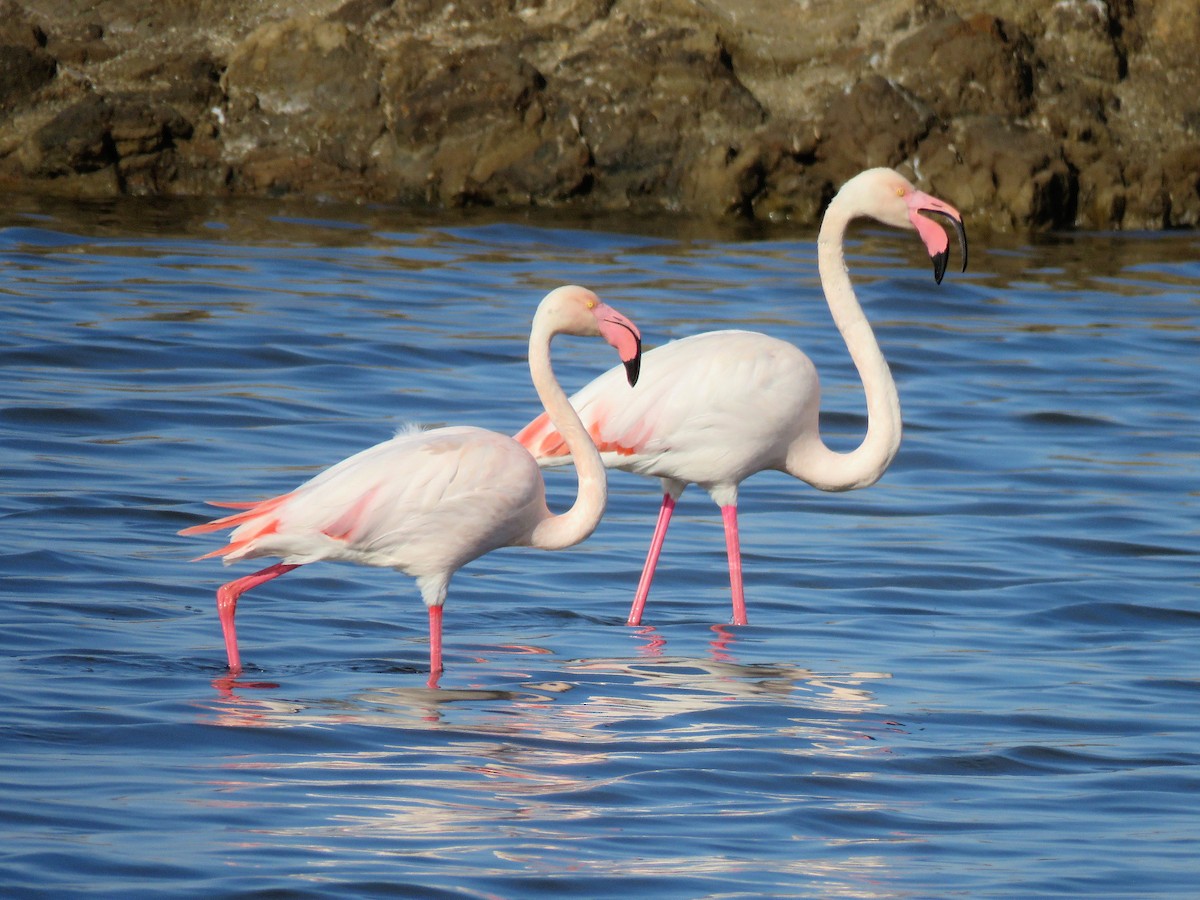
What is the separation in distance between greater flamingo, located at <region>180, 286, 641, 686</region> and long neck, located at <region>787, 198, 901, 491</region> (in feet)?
4.34

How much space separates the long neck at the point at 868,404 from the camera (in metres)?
7.23

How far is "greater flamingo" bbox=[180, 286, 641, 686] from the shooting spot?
589cm

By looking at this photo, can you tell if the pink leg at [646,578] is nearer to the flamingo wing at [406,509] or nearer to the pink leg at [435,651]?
the flamingo wing at [406,509]

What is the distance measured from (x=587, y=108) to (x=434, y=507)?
414 inches

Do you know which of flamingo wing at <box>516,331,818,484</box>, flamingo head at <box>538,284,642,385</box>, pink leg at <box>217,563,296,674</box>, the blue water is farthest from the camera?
flamingo wing at <box>516,331,818,484</box>

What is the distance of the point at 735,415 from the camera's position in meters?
7.11

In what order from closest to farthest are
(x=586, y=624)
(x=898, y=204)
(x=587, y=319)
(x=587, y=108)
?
(x=587, y=319) < (x=586, y=624) < (x=898, y=204) < (x=587, y=108)

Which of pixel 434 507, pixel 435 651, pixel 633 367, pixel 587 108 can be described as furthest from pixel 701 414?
pixel 587 108

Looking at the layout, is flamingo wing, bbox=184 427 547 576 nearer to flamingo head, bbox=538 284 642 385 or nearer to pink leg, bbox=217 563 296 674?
pink leg, bbox=217 563 296 674

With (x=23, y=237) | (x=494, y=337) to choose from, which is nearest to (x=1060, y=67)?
(x=494, y=337)

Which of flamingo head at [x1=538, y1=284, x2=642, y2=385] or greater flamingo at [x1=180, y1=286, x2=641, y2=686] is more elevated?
flamingo head at [x1=538, y1=284, x2=642, y2=385]

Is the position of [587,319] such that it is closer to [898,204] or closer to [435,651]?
[435,651]

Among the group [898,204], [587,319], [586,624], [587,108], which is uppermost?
[587,108]

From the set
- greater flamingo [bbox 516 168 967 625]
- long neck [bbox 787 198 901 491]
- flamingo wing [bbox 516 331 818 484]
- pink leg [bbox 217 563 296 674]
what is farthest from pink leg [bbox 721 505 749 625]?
pink leg [bbox 217 563 296 674]
